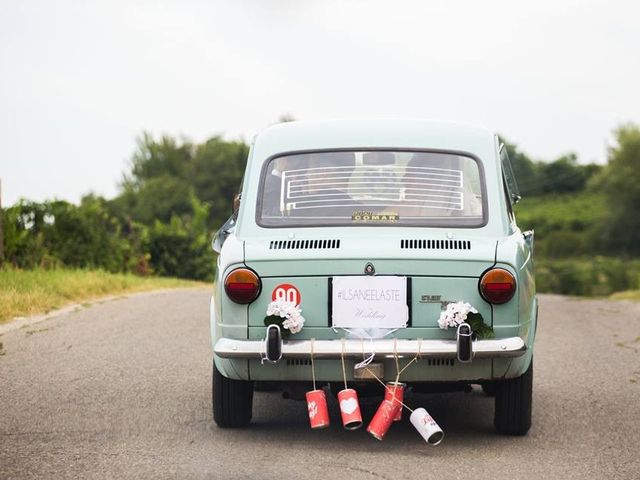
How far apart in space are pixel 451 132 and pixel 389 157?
0.48 metres

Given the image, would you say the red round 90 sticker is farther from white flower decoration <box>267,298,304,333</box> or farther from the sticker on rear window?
the sticker on rear window

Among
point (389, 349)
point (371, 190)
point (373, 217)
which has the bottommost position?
point (389, 349)

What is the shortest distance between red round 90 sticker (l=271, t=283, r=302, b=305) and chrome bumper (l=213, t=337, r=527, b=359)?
23 centimetres

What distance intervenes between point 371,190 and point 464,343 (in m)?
1.36

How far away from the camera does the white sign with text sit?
626 cm

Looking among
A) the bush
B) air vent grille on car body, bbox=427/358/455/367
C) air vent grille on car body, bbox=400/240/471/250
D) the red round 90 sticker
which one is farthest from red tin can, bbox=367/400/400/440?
the bush

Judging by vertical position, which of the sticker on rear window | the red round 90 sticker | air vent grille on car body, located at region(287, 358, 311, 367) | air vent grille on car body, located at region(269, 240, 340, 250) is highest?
the sticker on rear window

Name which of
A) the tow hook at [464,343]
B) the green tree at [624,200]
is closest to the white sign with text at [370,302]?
the tow hook at [464,343]

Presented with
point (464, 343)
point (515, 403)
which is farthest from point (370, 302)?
point (515, 403)

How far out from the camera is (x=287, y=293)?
632 cm

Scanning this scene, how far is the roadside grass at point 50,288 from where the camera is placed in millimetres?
13758

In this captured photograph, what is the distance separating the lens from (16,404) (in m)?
7.71

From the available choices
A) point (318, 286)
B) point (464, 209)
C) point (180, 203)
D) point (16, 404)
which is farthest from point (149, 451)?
point (180, 203)

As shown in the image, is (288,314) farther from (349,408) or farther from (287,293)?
(349,408)
